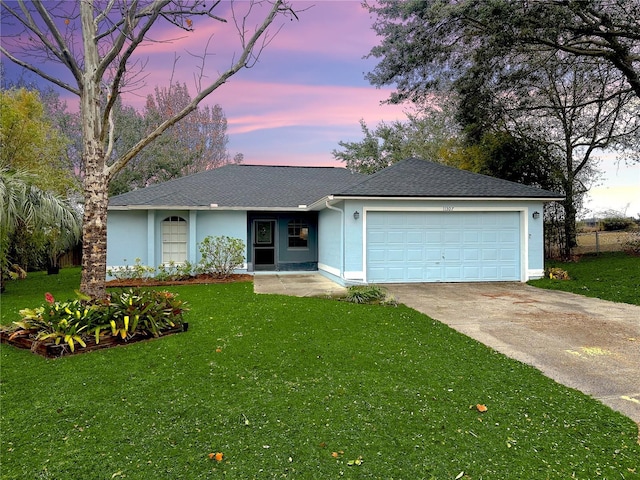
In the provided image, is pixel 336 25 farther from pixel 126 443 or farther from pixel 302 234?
Answer: pixel 126 443

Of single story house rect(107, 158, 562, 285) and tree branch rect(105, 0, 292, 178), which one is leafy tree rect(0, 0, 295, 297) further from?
single story house rect(107, 158, 562, 285)

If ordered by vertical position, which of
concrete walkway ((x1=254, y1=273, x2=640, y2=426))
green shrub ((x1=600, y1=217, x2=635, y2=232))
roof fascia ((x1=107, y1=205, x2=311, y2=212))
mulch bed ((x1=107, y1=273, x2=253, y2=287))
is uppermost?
roof fascia ((x1=107, y1=205, x2=311, y2=212))

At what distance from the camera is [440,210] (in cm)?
1130

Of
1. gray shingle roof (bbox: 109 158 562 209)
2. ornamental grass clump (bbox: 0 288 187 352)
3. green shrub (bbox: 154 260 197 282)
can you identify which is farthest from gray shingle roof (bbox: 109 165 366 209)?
ornamental grass clump (bbox: 0 288 187 352)

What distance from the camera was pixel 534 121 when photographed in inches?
664

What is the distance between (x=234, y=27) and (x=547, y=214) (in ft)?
48.6

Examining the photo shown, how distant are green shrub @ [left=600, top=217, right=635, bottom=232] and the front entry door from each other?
1644cm

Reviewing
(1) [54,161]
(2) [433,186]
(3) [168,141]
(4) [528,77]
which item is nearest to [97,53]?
(2) [433,186]

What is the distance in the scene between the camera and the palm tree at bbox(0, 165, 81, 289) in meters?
8.81

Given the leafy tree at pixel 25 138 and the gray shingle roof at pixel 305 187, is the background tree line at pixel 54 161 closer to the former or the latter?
the leafy tree at pixel 25 138

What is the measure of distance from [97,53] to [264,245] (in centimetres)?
903

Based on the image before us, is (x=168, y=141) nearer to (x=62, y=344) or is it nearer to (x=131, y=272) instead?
(x=131, y=272)

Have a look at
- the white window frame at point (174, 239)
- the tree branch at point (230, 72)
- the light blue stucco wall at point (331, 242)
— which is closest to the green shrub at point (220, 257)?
the white window frame at point (174, 239)

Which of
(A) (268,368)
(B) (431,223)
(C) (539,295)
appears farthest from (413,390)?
(B) (431,223)
